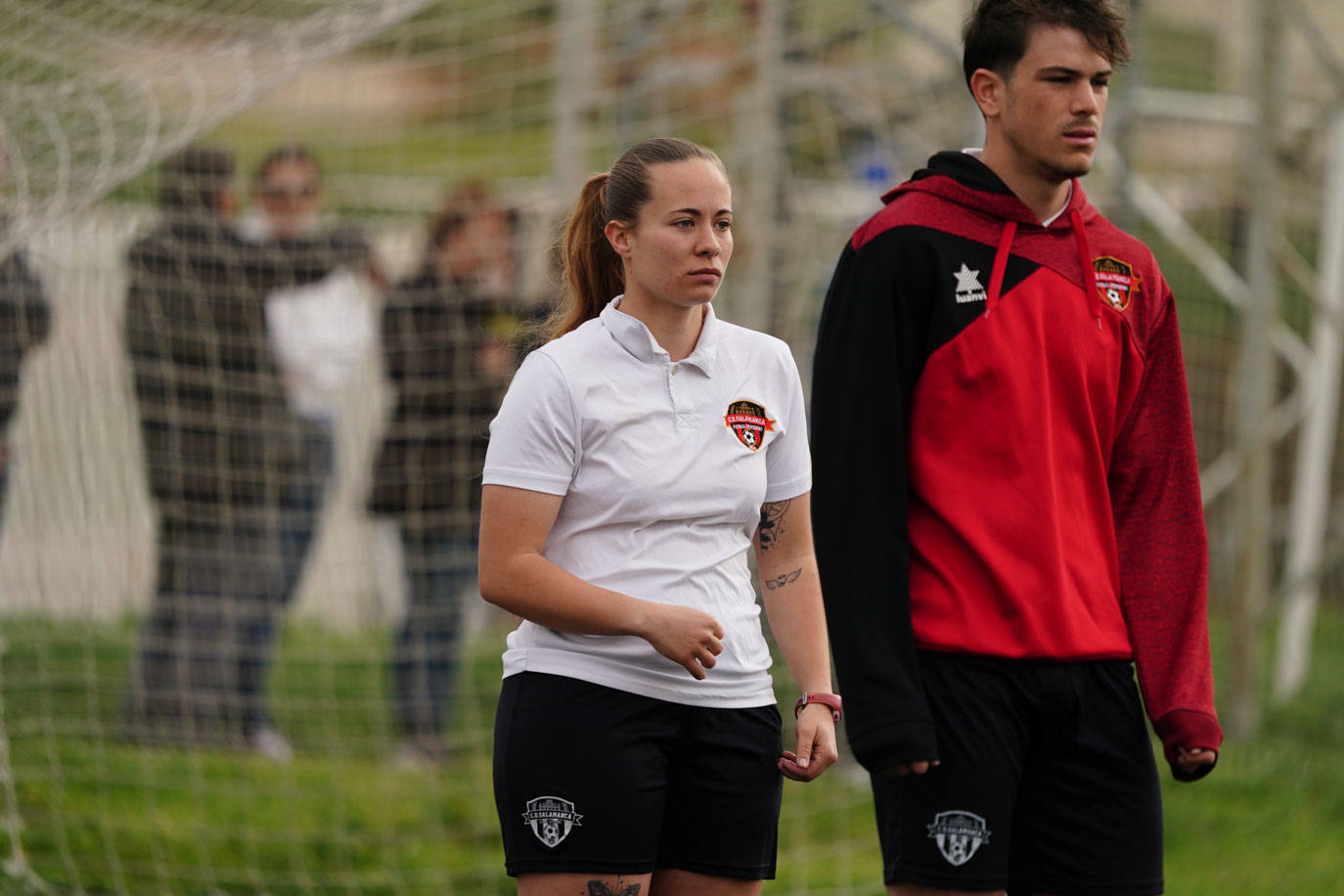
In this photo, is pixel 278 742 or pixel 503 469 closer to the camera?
pixel 503 469

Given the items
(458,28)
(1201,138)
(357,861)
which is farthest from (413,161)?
(357,861)

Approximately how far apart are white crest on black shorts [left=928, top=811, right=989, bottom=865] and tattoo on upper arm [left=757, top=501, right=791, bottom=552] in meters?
0.51

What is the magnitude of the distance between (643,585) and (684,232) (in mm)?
527

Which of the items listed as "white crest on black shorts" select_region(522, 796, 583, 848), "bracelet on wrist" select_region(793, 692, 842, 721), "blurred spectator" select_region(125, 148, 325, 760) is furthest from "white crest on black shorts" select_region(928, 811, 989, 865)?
"blurred spectator" select_region(125, 148, 325, 760)

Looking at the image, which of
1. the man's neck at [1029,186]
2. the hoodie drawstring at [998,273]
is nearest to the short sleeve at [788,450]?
the hoodie drawstring at [998,273]

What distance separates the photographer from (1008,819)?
2717 mm

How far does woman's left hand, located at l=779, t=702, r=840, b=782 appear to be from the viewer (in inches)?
100.0

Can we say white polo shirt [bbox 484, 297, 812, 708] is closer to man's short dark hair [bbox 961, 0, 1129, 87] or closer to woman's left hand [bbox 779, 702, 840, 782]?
woman's left hand [bbox 779, 702, 840, 782]

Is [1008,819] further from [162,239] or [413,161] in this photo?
[413,161]

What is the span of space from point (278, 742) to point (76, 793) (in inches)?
33.3

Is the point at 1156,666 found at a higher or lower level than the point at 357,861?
higher

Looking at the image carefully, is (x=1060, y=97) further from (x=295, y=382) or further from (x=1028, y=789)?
(x=295, y=382)

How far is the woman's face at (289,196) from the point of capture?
6059mm

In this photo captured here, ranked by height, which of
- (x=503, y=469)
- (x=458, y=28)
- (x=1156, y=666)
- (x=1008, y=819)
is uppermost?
(x=458, y=28)
